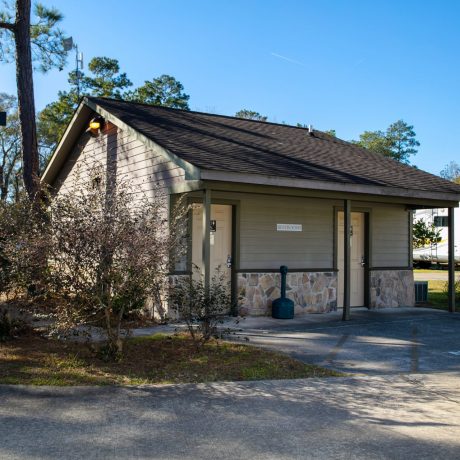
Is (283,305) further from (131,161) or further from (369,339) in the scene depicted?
(131,161)

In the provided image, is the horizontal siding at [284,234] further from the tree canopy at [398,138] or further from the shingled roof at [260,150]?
the tree canopy at [398,138]

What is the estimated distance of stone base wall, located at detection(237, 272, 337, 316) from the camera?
11.1m

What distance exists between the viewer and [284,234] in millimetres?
11695

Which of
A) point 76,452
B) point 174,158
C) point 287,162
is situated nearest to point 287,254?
point 287,162

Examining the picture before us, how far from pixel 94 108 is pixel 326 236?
6207 millimetres

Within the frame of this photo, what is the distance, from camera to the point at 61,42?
47.9ft

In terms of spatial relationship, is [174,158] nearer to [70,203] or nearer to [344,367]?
[70,203]

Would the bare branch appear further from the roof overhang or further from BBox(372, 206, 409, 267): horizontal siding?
BBox(372, 206, 409, 267): horizontal siding

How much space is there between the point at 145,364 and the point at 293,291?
17.8 ft

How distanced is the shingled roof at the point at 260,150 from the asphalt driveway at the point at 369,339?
2.78 meters

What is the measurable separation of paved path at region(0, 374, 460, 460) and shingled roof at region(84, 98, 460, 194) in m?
4.07

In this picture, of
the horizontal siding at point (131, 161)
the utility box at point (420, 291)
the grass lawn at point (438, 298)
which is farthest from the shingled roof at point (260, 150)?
the grass lawn at point (438, 298)

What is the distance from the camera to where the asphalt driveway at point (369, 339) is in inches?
288

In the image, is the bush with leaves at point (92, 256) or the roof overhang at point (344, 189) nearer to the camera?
the bush with leaves at point (92, 256)
